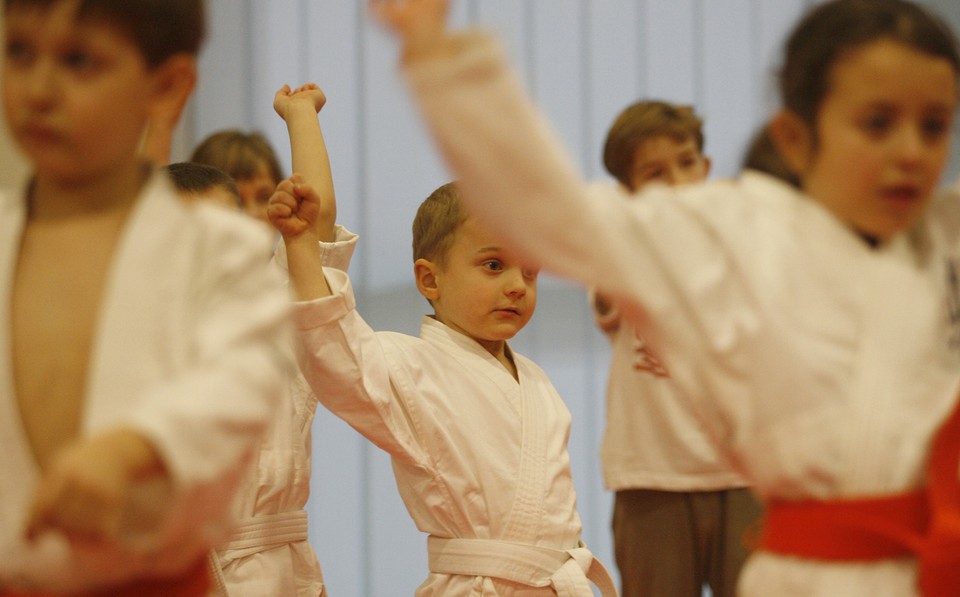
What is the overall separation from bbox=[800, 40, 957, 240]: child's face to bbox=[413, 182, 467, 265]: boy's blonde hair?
1000mm

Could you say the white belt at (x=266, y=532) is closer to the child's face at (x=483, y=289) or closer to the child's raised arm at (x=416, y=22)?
the child's face at (x=483, y=289)

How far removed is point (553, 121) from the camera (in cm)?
314

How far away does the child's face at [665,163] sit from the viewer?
2098mm

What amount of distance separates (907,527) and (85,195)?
777 millimetres

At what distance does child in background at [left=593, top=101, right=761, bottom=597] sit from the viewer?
179 centimetres

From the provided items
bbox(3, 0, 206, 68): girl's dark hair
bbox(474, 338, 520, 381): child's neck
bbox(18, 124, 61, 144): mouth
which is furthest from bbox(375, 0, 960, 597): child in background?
bbox(474, 338, 520, 381): child's neck

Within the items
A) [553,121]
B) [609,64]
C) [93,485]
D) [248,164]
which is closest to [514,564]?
[93,485]

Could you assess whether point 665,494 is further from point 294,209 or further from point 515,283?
point 294,209

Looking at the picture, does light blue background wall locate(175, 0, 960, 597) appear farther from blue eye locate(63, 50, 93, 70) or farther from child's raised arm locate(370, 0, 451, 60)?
blue eye locate(63, 50, 93, 70)

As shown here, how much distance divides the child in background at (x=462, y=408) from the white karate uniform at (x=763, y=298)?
0.58m

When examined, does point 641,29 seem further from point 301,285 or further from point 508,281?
point 301,285

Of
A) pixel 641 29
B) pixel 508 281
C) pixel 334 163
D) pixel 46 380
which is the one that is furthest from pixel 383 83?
pixel 46 380

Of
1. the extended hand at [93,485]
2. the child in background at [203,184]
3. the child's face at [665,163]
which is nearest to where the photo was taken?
the extended hand at [93,485]

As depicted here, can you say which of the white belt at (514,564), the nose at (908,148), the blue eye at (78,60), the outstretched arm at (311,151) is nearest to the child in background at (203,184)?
the outstretched arm at (311,151)
